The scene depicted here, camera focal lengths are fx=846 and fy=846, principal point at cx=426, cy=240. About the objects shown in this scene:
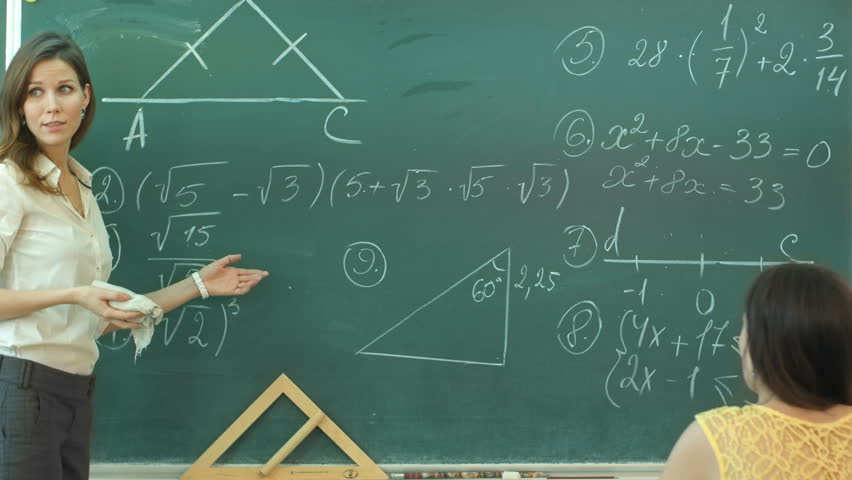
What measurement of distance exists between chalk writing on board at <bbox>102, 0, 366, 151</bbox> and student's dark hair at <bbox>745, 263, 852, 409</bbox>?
5.62 ft

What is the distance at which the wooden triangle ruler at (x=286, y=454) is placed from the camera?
9.09 feet

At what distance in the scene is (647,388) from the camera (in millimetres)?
2900

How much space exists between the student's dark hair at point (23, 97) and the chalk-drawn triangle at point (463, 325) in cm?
123

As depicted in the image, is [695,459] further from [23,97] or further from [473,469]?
[23,97]

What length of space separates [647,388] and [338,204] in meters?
1.23

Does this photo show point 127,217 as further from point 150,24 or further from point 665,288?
point 665,288

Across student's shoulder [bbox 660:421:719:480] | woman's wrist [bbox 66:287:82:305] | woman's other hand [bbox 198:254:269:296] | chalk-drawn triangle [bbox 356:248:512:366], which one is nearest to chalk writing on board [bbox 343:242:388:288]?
chalk-drawn triangle [bbox 356:248:512:366]

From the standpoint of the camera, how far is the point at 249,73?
284 cm

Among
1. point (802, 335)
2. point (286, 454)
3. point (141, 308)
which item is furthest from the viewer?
point (286, 454)

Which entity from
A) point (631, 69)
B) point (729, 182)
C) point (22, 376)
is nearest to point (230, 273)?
point (22, 376)

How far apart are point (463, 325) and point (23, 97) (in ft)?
4.94

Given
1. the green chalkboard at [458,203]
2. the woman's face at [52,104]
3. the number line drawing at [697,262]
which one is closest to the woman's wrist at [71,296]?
the woman's face at [52,104]

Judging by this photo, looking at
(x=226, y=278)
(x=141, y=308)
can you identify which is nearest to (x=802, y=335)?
(x=141, y=308)

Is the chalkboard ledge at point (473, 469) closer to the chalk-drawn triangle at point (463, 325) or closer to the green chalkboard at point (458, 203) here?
the green chalkboard at point (458, 203)
